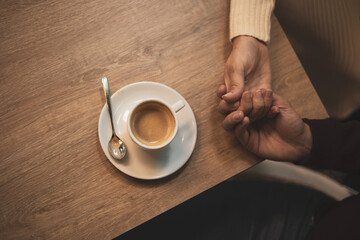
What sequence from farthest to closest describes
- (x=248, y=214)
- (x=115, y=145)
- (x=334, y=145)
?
(x=248, y=214) → (x=334, y=145) → (x=115, y=145)

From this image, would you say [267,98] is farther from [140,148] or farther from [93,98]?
[93,98]

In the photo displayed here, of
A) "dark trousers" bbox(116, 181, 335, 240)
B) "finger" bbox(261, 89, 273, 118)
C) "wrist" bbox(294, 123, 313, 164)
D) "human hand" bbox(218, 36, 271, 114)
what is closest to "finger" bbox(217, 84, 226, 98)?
"human hand" bbox(218, 36, 271, 114)

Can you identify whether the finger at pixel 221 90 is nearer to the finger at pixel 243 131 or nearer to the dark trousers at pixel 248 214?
the finger at pixel 243 131

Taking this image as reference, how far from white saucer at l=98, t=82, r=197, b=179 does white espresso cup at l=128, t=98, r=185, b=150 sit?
3cm

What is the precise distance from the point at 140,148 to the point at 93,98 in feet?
0.63

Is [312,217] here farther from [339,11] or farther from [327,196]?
[339,11]

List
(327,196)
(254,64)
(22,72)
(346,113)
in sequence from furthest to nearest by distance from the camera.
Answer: (346,113)
(327,196)
(254,64)
(22,72)

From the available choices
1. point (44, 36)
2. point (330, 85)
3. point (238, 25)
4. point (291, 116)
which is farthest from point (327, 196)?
point (44, 36)

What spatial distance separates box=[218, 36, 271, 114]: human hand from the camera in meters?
0.80

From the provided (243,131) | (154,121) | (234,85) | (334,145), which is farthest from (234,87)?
(334,145)

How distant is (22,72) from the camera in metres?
0.77

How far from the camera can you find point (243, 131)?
0.79 m

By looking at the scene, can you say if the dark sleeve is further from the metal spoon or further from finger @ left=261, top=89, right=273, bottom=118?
the metal spoon

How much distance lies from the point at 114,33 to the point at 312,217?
957mm
